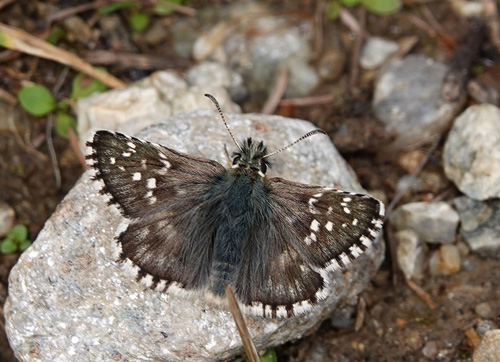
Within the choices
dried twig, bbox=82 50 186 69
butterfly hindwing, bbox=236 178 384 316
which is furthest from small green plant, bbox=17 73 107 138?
butterfly hindwing, bbox=236 178 384 316

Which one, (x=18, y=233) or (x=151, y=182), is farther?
(x=18, y=233)

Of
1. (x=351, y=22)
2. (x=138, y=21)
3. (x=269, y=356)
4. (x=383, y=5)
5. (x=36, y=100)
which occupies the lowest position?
(x=269, y=356)

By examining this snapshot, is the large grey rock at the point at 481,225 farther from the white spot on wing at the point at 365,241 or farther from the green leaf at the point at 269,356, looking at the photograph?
the green leaf at the point at 269,356

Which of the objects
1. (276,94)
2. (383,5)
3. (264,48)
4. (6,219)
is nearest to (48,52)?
(6,219)

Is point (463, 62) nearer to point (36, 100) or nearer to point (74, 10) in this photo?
point (74, 10)

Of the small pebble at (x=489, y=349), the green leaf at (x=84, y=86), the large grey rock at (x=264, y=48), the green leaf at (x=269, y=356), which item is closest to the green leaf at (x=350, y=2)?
the large grey rock at (x=264, y=48)

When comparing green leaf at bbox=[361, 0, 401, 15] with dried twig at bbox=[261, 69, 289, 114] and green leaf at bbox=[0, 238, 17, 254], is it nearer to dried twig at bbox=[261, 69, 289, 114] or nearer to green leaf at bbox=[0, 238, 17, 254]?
dried twig at bbox=[261, 69, 289, 114]

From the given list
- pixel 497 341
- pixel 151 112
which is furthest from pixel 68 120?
pixel 497 341
